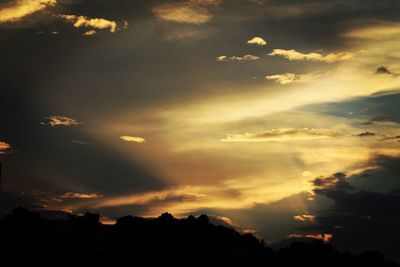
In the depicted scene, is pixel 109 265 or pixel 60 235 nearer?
pixel 109 265

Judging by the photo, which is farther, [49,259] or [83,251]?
[83,251]

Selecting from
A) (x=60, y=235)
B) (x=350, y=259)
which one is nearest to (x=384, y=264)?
(x=350, y=259)

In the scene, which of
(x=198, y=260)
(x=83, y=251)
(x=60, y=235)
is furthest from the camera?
(x=198, y=260)

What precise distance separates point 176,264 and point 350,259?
6506cm

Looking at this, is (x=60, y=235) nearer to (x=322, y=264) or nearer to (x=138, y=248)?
(x=138, y=248)

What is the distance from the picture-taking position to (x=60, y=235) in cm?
18625

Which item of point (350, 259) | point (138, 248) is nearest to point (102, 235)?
point (138, 248)

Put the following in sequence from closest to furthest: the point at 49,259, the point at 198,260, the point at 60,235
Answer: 1. the point at 49,259
2. the point at 60,235
3. the point at 198,260

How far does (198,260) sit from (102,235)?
125 ft

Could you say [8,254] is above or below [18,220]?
below

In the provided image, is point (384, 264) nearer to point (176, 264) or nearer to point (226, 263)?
point (226, 263)

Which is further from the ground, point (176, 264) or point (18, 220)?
point (18, 220)

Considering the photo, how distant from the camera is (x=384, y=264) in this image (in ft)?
626

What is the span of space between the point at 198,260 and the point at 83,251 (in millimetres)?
46068
